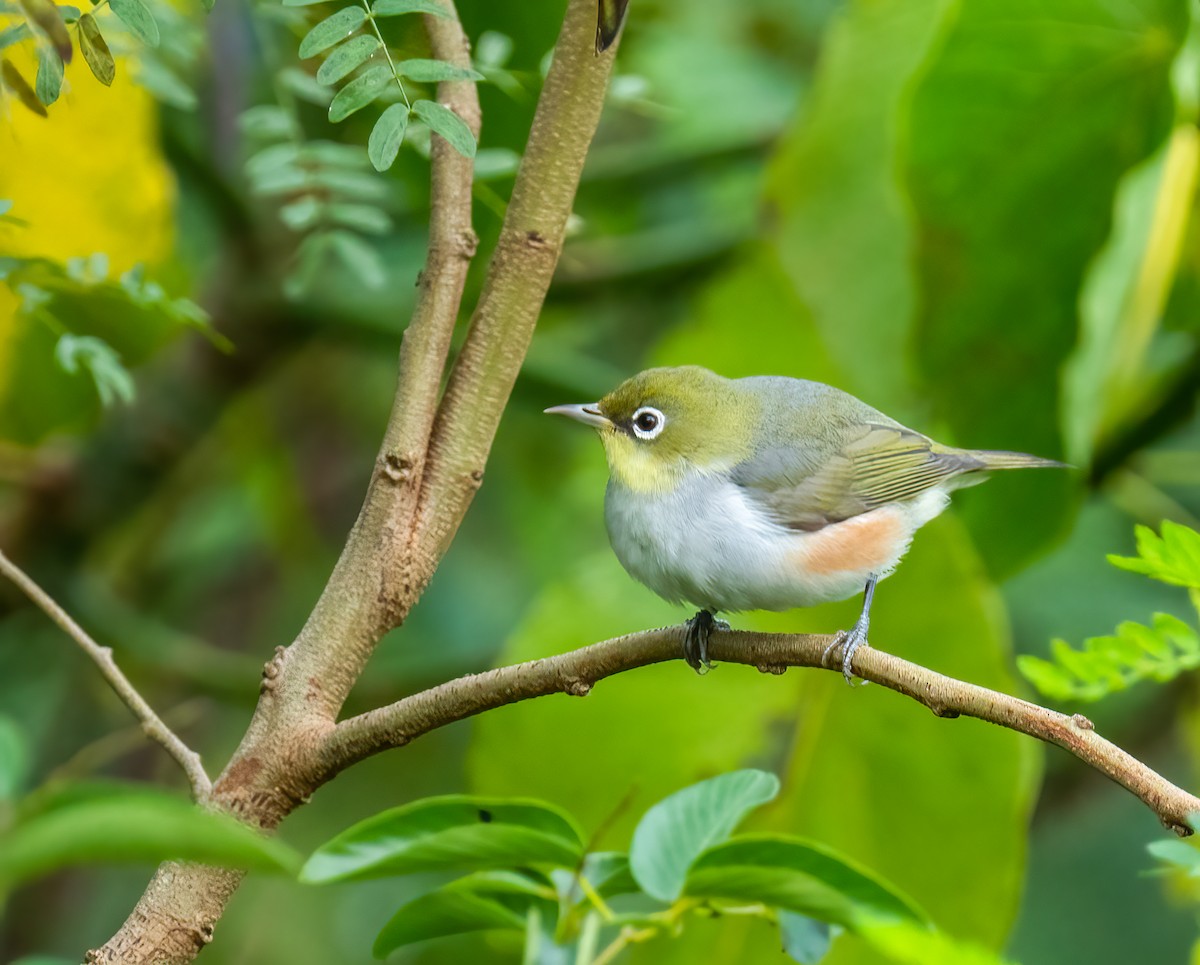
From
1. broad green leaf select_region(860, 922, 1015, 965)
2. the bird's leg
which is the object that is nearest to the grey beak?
the bird's leg

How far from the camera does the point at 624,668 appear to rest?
55.9 inches

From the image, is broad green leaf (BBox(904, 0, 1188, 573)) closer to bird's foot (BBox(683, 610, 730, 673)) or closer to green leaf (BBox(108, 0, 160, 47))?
bird's foot (BBox(683, 610, 730, 673))

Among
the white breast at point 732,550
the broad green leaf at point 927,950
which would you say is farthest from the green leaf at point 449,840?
the white breast at point 732,550

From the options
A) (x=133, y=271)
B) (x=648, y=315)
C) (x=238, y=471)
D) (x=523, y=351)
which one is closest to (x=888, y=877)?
(x=523, y=351)

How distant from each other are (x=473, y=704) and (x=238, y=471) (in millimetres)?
2754

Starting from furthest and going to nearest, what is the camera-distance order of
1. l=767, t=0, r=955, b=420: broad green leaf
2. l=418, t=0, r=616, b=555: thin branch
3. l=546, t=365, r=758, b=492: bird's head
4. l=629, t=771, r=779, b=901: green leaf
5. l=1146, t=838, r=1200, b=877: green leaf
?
l=767, t=0, r=955, b=420: broad green leaf → l=546, t=365, r=758, b=492: bird's head → l=418, t=0, r=616, b=555: thin branch → l=629, t=771, r=779, b=901: green leaf → l=1146, t=838, r=1200, b=877: green leaf

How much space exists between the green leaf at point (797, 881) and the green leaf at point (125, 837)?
1.61 feet

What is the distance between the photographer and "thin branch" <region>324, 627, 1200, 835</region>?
1261mm

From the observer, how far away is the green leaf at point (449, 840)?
108 cm

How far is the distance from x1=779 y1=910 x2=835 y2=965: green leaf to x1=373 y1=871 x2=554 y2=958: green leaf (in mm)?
229

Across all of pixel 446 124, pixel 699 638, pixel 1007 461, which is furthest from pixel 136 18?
pixel 1007 461

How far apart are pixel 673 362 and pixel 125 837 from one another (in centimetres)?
229

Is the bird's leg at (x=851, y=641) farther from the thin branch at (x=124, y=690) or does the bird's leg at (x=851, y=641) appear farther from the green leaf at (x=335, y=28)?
the green leaf at (x=335, y=28)

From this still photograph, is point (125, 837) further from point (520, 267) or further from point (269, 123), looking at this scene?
point (269, 123)
